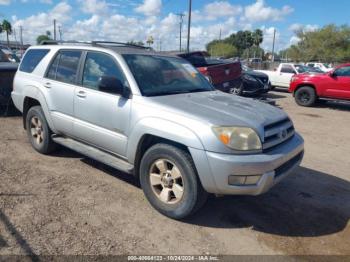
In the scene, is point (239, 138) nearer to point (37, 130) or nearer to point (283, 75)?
point (37, 130)

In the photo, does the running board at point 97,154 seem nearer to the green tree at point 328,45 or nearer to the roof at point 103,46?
the roof at point 103,46

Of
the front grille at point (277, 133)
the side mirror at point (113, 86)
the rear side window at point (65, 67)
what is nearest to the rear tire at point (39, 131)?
the rear side window at point (65, 67)

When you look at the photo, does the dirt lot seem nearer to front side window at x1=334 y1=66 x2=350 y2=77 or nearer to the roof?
the roof

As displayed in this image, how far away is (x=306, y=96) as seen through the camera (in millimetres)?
12633

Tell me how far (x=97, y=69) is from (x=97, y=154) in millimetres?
1129

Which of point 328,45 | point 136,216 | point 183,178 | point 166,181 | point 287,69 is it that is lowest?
point 136,216

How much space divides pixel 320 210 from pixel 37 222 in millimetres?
3258

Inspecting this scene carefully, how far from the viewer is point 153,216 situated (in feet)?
11.9

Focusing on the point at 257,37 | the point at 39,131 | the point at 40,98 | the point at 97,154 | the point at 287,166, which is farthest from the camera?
the point at 257,37

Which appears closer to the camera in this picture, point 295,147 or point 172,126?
point 172,126

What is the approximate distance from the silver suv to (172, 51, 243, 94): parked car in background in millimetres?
4914

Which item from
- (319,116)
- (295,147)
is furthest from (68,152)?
(319,116)

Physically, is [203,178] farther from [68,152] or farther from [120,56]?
[68,152]

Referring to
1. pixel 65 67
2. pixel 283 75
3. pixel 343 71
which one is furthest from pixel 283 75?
pixel 65 67
